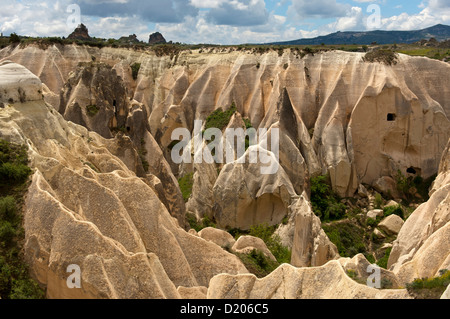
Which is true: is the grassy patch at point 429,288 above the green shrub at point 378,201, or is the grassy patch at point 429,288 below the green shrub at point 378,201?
above

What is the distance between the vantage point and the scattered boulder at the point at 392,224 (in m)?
28.8

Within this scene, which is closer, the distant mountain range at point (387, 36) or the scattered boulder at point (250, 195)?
the scattered boulder at point (250, 195)

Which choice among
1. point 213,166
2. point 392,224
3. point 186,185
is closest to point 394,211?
point 392,224

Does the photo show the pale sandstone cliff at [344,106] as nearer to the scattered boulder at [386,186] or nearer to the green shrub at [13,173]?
the scattered boulder at [386,186]

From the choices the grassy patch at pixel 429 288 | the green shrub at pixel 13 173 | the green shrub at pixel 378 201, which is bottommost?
the green shrub at pixel 378 201

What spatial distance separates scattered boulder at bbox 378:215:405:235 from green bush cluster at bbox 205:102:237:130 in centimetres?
1456

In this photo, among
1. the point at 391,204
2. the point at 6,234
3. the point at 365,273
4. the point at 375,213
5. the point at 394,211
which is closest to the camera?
the point at 6,234

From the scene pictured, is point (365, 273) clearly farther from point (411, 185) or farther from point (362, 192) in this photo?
point (411, 185)

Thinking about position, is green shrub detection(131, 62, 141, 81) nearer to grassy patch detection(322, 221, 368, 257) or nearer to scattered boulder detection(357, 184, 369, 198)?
scattered boulder detection(357, 184, 369, 198)

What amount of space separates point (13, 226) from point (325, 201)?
23341 millimetres

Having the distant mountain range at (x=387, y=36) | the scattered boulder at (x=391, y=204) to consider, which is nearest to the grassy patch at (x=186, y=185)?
the scattered boulder at (x=391, y=204)

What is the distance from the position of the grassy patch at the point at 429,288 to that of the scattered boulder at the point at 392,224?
739 inches

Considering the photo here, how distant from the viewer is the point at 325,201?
104 ft

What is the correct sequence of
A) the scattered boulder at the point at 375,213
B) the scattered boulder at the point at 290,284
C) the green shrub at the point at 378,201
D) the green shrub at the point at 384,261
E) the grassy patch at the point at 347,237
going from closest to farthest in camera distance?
the scattered boulder at the point at 290,284
the green shrub at the point at 384,261
the grassy patch at the point at 347,237
the scattered boulder at the point at 375,213
the green shrub at the point at 378,201
